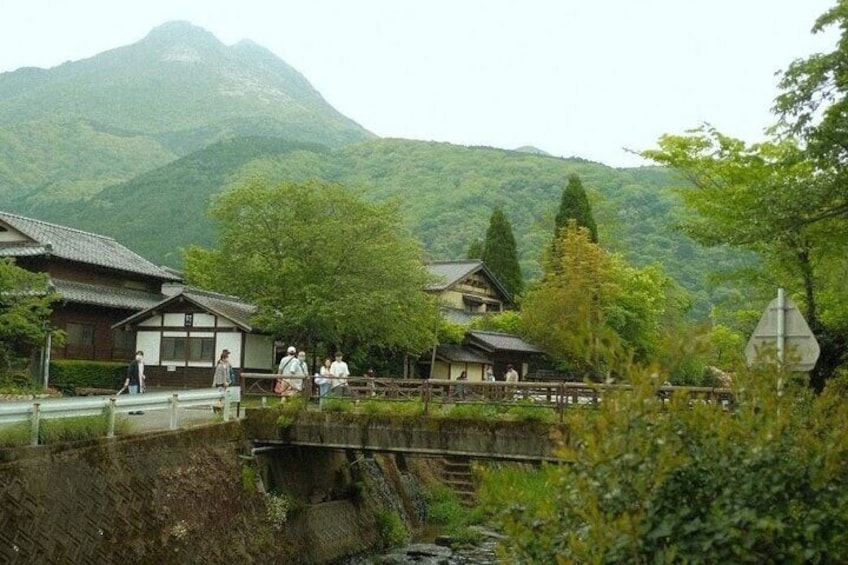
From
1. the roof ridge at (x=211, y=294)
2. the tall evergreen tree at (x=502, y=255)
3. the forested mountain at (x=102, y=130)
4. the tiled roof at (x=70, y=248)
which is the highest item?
the forested mountain at (x=102, y=130)

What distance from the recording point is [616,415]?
593 cm

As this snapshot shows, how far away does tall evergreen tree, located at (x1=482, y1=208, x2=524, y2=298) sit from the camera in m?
59.6

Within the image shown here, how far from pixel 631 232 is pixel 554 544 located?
8096cm

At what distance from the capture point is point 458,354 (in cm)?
4216

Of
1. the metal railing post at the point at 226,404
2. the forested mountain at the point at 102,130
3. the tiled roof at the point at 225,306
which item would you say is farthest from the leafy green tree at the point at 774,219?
the forested mountain at the point at 102,130

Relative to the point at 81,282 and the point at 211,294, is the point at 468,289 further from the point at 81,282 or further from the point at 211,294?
the point at 81,282

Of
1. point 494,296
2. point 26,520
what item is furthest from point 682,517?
point 494,296

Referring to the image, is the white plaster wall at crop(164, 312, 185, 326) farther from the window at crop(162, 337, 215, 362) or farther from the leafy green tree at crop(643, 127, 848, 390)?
the leafy green tree at crop(643, 127, 848, 390)

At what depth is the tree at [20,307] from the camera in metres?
25.3

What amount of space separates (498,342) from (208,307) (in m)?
14.3

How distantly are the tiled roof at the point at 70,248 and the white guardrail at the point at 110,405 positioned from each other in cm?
1660

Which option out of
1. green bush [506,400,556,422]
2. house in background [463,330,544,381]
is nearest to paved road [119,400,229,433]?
green bush [506,400,556,422]

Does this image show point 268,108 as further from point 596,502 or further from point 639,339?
point 596,502

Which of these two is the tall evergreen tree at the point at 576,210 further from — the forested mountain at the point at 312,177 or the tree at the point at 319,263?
the tree at the point at 319,263
